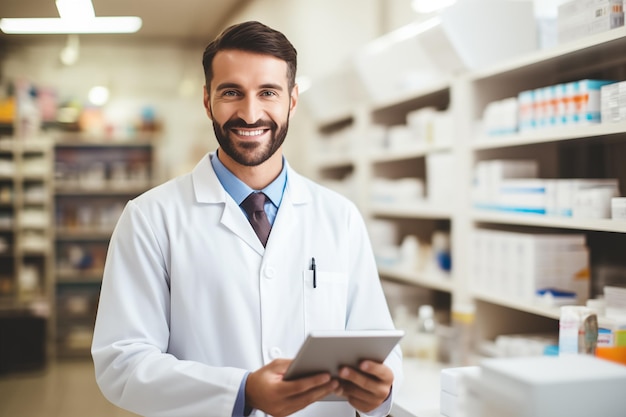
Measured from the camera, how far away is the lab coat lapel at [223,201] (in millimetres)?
1838

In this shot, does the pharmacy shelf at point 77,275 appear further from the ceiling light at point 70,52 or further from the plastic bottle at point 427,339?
the plastic bottle at point 427,339

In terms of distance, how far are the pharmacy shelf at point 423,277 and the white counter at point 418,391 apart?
431mm

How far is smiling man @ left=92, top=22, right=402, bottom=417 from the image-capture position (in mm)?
1641

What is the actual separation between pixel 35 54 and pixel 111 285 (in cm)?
807

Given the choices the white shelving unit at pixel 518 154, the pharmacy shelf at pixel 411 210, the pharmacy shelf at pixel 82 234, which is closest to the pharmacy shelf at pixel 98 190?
the pharmacy shelf at pixel 82 234

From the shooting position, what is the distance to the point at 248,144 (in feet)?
5.91

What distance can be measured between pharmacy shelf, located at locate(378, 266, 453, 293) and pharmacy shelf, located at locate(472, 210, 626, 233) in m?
0.43

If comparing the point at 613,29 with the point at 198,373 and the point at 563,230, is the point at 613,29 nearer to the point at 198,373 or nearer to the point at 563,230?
the point at 563,230

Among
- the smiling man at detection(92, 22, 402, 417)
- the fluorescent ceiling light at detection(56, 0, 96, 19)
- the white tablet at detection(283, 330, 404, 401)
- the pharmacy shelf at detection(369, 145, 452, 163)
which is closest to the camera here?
the white tablet at detection(283, 330, 404, 401)

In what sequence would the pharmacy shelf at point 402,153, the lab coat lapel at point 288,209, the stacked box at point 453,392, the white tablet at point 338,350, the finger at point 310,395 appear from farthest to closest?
the pharmacy shelf at point 402,153 → the stacked box at point 453,392 → the lab coat lapel at point 288,209 → the finger at point 310,395 → the white tablet at point 338,350

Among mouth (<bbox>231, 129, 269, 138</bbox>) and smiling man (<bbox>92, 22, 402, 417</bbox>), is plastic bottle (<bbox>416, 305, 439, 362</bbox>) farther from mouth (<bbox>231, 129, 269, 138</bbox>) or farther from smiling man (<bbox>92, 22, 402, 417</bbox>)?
mouth (<bbox>231, 129, 269, 138</bbox>)

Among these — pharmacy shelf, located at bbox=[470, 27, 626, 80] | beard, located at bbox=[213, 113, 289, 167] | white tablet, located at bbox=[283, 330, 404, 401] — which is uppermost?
pharmacy shelf, located at bbox=[470, 27, 626, 80]

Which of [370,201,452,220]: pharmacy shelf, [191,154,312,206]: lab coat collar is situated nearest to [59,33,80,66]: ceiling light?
[370,201,452,220]: pharmacy shelf

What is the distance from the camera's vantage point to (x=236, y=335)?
1773mm
